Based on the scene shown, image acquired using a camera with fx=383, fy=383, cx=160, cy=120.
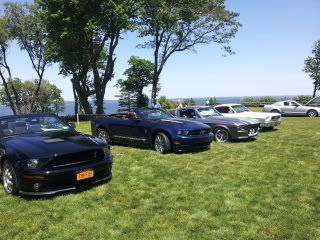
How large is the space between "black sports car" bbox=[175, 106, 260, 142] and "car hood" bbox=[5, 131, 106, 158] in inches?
278

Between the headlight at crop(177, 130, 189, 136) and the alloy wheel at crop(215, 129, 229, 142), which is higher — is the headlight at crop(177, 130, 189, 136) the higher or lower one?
the higher one

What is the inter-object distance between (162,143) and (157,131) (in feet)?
1.39

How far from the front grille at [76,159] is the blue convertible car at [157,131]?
13.0ft

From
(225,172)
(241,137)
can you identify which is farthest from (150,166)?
(241,137)

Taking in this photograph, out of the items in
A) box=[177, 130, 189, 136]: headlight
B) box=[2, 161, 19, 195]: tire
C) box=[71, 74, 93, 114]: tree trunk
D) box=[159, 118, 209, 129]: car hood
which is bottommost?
box=[2, 161, 19, 195]: tire

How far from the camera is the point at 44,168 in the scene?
6602 millimetres

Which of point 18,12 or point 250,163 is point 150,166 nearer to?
point 250,163

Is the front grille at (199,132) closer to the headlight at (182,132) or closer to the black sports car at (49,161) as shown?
the headlight at (182,132)

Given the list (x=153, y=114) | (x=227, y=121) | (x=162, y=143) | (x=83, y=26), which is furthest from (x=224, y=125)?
(x=83, y=26)

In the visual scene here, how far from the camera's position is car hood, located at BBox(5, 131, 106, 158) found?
6.79 metres

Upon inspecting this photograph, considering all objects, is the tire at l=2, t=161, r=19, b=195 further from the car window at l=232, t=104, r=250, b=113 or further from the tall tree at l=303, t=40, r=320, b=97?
the tall tree at l=303, t=40, r=320, b=97

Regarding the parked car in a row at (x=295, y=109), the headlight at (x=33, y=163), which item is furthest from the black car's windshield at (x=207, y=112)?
the parked car in a row at (x=295, y=109)

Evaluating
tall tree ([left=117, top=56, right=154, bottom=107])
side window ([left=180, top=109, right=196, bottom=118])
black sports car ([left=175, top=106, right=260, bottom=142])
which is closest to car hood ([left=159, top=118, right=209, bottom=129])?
black sports car ([left=175, top=106, right=260, bottom=142])

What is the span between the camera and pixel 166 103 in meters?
43.6
